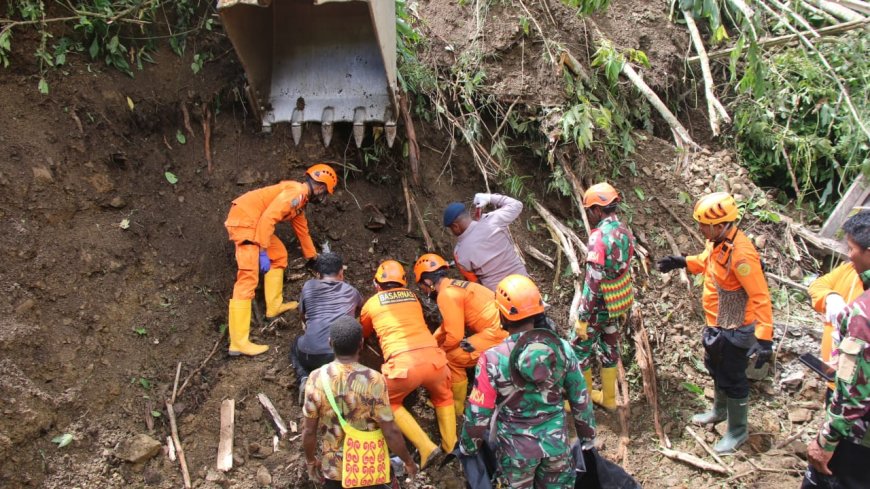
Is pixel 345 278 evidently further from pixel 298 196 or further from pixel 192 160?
pixel 192 160

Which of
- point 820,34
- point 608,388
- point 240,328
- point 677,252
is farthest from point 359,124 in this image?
point 820,34

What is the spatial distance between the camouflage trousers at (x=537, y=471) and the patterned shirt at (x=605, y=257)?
1.61m

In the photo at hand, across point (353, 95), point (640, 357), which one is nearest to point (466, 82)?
point (353, 95)

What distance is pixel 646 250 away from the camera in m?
6.45

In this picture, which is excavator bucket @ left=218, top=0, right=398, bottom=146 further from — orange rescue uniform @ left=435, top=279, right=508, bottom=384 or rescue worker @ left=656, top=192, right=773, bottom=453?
rescue worker @ left=656, top=192, right=773, bottom=453

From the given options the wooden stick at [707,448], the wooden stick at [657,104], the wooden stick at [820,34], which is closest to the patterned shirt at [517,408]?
the wooden stick at [707,448]

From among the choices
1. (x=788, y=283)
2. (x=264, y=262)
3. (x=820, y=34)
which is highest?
(x=820, y=34)

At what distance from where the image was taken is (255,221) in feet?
17.1

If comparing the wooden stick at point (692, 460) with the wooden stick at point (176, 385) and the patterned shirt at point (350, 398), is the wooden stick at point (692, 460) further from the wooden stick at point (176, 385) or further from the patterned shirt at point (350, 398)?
the wooden stick at point (176, 385)

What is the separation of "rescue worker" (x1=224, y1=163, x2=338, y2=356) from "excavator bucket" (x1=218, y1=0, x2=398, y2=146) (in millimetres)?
782

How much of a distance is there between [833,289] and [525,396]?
2074 millimetres

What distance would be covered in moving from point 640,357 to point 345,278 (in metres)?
2.72

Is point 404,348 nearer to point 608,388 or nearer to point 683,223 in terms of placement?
point 608,388

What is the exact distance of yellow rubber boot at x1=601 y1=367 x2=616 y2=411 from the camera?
17.3ft
